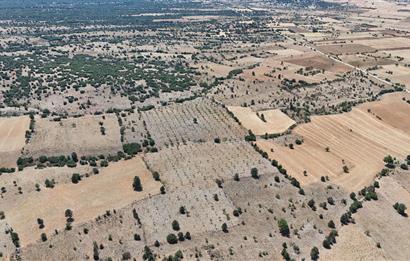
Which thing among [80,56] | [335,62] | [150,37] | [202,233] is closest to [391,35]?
[335,62]

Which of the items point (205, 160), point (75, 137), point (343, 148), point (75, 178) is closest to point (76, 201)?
point (75, 178)

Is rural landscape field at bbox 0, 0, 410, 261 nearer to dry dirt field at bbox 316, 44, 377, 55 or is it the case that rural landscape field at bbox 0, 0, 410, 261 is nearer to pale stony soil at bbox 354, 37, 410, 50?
dry dirt field at bbox 316, 44, 377, 55

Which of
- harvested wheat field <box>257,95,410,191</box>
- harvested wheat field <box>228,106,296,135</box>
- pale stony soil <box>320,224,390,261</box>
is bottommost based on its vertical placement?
harvested wheat field <box>228,106,296,135</box>

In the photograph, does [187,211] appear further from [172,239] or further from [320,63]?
[320,63]

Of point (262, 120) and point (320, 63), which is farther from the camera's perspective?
point (320, 63)

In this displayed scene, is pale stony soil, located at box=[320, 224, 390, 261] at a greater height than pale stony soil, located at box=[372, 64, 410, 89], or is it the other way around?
pale stony soil, located at box=[320, 224, 390, 261]

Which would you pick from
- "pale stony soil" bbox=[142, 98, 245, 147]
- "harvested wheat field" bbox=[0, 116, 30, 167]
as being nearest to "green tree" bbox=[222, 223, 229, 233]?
"pale stony soil" bbox=[142, 98, 245, 147]

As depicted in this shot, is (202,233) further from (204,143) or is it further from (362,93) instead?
(362,93)
